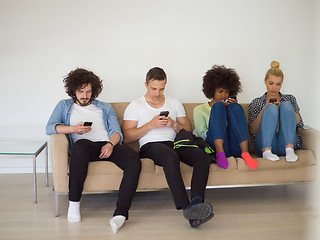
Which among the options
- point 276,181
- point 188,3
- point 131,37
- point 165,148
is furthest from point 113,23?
point 276,181

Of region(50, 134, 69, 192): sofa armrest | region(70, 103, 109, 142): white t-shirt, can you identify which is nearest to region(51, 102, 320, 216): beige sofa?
region(50, 134, 69, 192): sofa armrest

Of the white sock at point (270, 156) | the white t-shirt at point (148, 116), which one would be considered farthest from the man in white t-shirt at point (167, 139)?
the white sock at point (270, 156)

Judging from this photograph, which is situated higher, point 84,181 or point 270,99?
point 270,99

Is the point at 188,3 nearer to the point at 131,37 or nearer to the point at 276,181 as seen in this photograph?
the point at 131,37

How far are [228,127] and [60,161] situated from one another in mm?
1318

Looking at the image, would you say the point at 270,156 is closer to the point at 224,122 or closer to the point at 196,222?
the point at 224,122

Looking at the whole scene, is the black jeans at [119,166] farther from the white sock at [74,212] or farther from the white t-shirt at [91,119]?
the white t-shirt at [91,119]

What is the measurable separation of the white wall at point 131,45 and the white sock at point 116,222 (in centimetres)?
161

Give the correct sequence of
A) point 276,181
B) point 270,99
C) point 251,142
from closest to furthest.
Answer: point 276,181, point 270,99, point 251,142

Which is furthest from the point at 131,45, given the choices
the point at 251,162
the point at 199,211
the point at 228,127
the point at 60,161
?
the point at 199,211

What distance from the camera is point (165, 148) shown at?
2.79 meters

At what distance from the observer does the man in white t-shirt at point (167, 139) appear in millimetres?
2518

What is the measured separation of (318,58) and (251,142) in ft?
8.99

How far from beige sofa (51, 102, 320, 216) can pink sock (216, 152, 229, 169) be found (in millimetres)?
43
